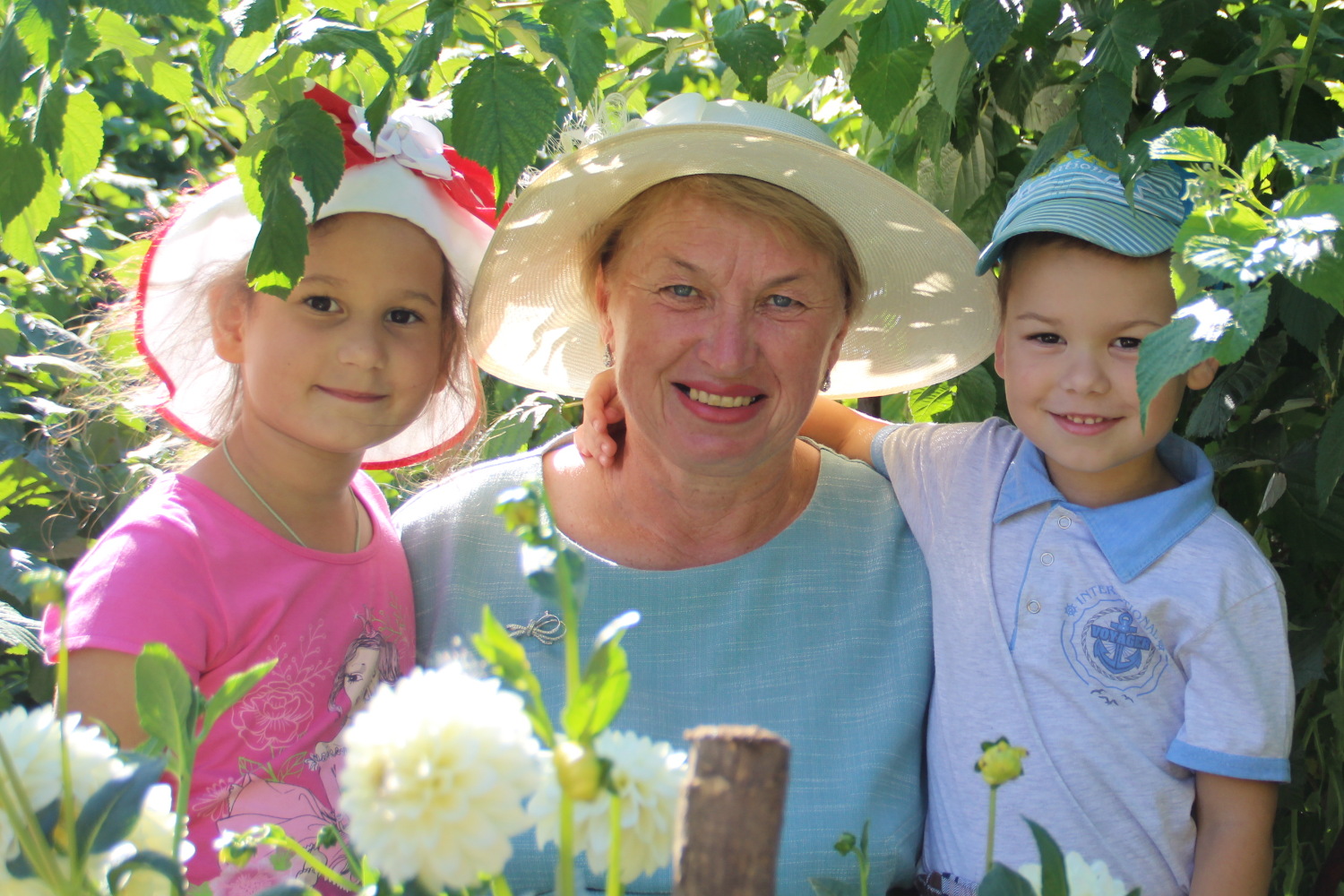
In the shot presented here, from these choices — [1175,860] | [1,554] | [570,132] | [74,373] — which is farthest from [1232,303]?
[74,373]

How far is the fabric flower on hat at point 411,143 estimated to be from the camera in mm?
1692

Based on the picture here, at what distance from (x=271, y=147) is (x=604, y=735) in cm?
93

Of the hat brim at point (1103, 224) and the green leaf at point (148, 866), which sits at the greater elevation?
the hat brim at point (1103, 224)

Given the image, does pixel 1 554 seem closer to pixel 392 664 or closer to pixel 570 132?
pixel 392 664

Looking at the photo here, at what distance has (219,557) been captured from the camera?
159 centimetres

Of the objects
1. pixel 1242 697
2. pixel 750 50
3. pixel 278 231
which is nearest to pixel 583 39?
pixel 278 231

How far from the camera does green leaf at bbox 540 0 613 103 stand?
1201 mm

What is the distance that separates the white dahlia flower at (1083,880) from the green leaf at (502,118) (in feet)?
2.81

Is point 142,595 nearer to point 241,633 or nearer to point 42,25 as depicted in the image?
point 241,633

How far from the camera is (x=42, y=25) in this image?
1083 mm

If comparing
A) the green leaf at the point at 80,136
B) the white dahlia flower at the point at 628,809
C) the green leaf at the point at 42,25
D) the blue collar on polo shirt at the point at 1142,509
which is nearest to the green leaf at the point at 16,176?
the green leaf at the point at 80,136

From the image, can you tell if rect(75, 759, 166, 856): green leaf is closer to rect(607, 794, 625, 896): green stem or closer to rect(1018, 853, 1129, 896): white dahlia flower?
rect(607, 794, 625, 896): green stem

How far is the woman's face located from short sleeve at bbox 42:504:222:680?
0.75m

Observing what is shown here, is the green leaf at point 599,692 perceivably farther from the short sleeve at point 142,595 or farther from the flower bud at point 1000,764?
the short sleeve at point 142,595
